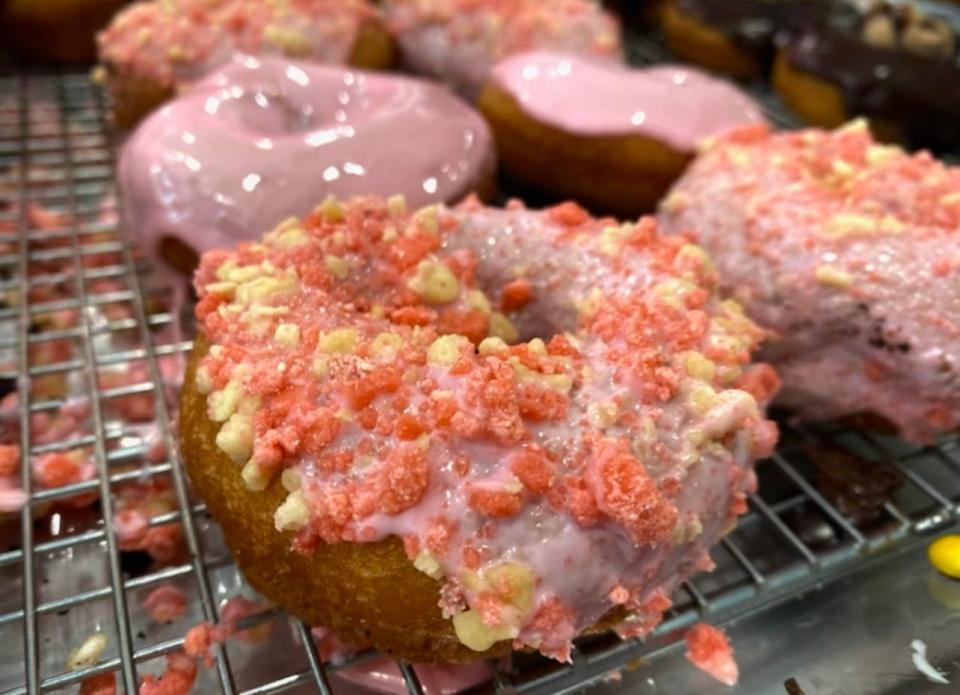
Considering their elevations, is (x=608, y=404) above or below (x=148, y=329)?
above

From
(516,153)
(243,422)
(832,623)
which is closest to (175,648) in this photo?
(243,422)

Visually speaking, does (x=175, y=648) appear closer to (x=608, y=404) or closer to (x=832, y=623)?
(x=608, y=404)

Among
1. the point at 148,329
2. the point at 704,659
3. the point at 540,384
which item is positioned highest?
the point at 540,384

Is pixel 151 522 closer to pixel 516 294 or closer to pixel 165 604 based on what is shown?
pixel 165 604

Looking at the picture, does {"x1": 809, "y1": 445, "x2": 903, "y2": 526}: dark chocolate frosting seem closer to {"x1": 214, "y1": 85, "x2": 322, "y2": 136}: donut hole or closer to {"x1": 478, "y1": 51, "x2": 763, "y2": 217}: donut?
{"x1": 478, "y1": 51, "x2": 763, "y2": 217}: donut

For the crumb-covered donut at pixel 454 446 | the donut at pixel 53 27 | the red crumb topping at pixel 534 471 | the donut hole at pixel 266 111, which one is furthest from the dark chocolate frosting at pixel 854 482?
the donut at pixel 53 27

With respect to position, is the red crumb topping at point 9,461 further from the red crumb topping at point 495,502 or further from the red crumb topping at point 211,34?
the red crumb topping at point 211,34
